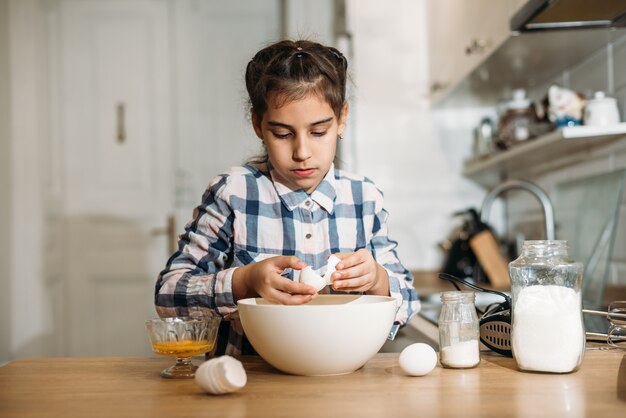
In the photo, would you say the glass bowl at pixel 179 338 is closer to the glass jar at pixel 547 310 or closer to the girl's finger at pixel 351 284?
the girl's finger at pixel 351 284

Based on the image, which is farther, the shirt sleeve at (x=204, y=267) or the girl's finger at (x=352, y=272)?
the shirt sleeve at (x=204, y=267)

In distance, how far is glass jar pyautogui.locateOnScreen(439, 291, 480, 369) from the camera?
88cm

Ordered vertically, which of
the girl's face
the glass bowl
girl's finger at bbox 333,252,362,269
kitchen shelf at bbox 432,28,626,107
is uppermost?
kitchen shelf at bbox 432,28,626,107

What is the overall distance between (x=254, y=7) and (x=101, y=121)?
34.1 inches

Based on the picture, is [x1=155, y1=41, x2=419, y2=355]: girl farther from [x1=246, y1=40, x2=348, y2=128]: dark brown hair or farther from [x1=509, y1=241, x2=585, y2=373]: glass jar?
[x1=509, y1=241, x2=585, y2=373]: glass jar

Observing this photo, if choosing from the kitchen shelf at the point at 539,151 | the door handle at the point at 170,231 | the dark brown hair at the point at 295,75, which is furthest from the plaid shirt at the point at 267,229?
the door handle at the point at 170,231

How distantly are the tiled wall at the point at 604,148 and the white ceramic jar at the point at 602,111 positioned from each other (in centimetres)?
11

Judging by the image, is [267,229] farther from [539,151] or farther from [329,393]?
[539,151]

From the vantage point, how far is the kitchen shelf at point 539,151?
5.28 feet

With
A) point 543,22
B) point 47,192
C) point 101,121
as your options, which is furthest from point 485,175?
point 47,192

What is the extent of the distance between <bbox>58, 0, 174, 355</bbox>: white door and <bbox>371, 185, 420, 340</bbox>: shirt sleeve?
1.85 meters

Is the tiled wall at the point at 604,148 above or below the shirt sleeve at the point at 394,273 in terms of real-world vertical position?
above

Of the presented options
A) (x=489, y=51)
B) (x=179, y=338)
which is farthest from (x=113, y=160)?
(x=179, y=338)

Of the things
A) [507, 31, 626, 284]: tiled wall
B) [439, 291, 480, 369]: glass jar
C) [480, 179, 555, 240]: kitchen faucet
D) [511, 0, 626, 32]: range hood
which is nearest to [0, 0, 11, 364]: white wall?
[480, 179, 555, 240]: kitchen faucet
